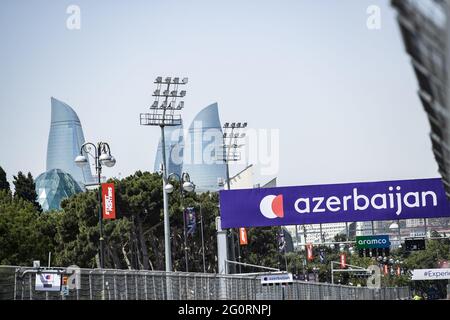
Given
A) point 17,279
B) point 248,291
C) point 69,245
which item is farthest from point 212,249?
point 17,279

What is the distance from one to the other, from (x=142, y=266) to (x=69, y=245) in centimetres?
814

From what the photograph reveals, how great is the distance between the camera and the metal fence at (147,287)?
837 inches

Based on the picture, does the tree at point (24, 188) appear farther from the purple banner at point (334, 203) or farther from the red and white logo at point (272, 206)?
the red and white logo at point (272, 206)

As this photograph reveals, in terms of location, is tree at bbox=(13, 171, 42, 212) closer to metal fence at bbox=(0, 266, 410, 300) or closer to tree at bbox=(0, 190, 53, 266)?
tree at bbox=(0, 190, 53, 266)

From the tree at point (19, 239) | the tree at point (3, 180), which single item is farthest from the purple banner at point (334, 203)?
the tree at point (3, 180)

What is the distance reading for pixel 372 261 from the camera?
120 meters

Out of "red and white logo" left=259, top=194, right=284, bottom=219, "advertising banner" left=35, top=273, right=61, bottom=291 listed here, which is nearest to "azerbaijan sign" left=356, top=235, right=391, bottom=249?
"red and white logo" left=259, top=194, right=284, bottom=219

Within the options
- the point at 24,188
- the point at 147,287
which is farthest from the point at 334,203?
the point at 24,188

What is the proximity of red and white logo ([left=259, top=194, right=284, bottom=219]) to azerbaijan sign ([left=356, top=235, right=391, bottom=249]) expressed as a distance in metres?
16.4

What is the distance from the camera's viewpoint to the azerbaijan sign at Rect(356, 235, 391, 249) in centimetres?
5972

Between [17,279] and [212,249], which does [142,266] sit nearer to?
[212,249]

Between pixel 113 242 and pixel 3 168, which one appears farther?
pixel 3 168

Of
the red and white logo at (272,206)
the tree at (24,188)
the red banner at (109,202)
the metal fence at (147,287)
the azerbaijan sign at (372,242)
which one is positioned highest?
the tree at (24,188)

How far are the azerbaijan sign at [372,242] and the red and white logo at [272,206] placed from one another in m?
16.4
